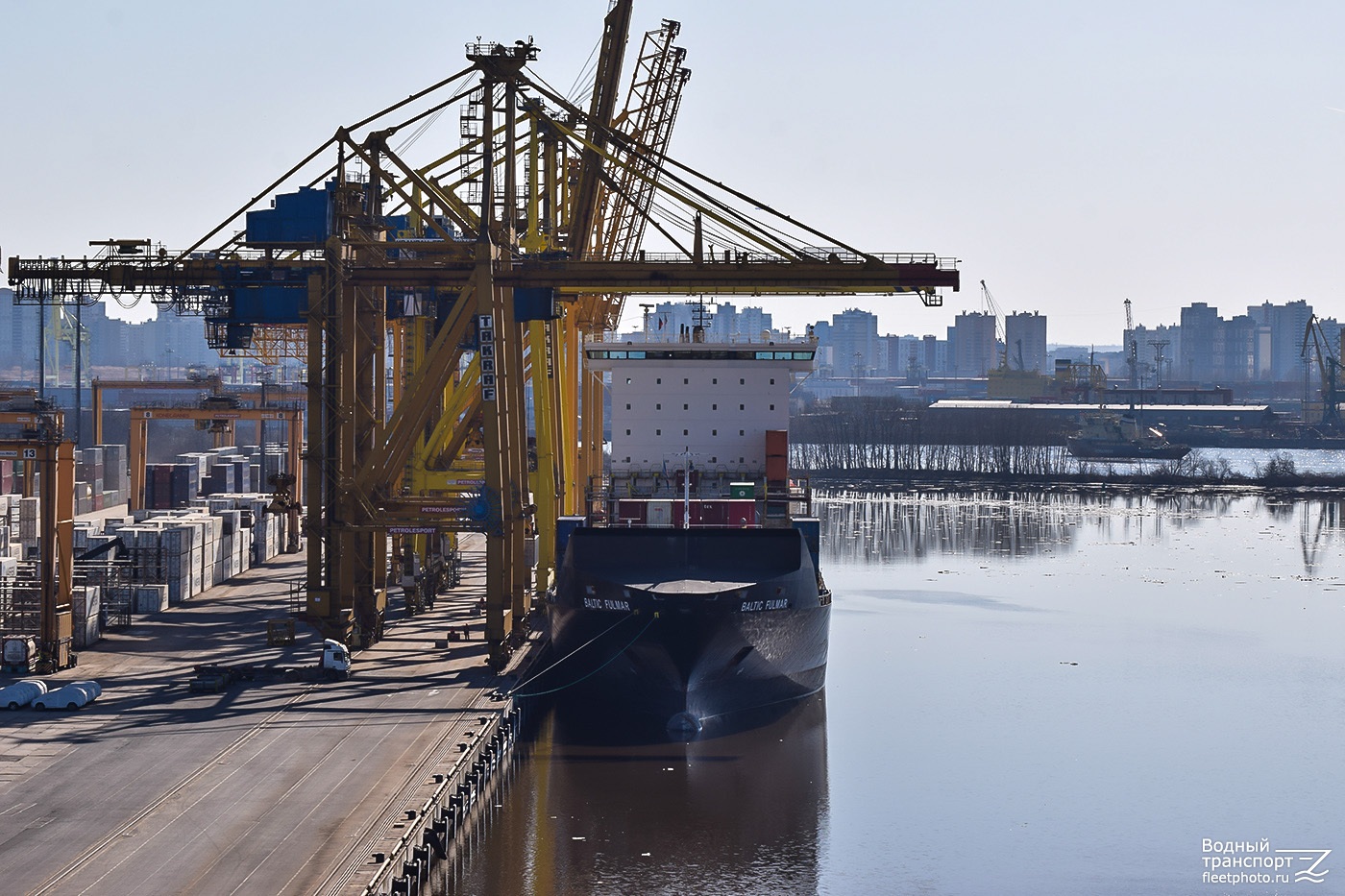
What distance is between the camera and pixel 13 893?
64.2 feet

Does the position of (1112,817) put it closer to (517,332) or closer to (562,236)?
(517,332)

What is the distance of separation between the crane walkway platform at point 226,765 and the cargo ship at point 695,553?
10.8 feet

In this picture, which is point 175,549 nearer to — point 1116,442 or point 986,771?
point 986,771

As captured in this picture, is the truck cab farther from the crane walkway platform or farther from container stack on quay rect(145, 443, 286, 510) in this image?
container stack on quay rect(145, 443, 286, 510)

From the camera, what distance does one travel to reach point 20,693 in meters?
30.6

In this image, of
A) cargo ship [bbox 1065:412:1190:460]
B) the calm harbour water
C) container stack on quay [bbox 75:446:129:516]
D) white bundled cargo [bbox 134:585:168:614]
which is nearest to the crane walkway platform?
the calm harbour water

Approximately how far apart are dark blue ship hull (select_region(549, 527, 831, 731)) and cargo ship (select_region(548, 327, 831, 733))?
1.5 inches

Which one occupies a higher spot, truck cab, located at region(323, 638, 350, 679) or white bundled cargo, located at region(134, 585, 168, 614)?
white bundled cargo, located at region(134, 585, 168, 614)

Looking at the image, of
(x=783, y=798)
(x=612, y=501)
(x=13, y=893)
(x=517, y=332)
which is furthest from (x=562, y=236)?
(x=13, y=893)

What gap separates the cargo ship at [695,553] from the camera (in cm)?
3231

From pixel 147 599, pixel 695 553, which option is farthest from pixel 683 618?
pixel 147 599

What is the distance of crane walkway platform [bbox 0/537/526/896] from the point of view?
2080cm

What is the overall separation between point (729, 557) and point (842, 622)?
17.5 m

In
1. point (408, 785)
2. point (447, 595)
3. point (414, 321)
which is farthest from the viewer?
point (447, 595)
